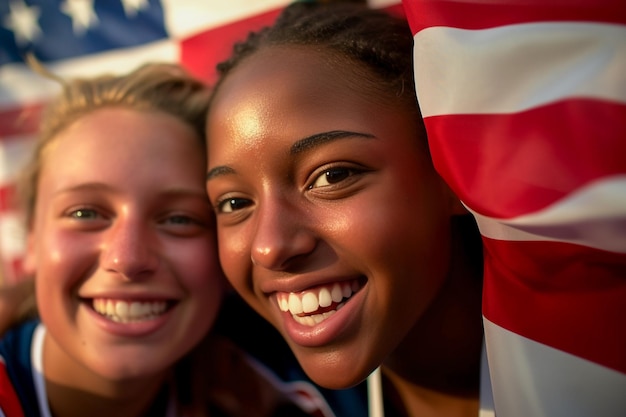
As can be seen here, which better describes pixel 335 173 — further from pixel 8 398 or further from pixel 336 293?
pixel 8 398

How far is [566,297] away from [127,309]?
100cm

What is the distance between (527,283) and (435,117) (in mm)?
325

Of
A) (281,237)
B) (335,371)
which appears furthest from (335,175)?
(335,371)

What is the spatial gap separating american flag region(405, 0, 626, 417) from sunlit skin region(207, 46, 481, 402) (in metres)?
0.13

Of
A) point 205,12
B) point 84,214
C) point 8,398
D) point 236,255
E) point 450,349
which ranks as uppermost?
point 205,12

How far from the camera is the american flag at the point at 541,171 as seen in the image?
808mm

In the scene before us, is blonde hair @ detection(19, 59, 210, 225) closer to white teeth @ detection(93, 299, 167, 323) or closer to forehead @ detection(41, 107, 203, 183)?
forehead @ detection(41, 107, 203, 183)

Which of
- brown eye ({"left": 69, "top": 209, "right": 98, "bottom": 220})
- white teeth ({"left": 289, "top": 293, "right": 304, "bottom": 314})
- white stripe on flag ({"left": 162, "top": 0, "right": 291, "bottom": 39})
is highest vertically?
white stripe on flag ({"left": 162, "top": 0, "right": 291, "bottom": 39})

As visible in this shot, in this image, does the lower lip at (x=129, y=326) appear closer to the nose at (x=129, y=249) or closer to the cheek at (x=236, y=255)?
the nose at (x=129, y=249)

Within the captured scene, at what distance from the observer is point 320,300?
3.77 feet

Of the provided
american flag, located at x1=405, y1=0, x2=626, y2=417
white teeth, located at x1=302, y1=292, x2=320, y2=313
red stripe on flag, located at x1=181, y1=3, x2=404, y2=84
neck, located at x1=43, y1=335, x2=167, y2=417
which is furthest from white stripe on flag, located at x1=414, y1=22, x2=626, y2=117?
red stripe on flag, located at x1=181, y1=3, x2=404, y2=84

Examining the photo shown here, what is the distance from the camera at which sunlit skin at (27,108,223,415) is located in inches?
55.0

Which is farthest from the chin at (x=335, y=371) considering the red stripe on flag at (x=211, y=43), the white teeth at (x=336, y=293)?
the red stripe on flag at (x=211, y=43)

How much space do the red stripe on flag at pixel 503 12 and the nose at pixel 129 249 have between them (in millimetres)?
793
